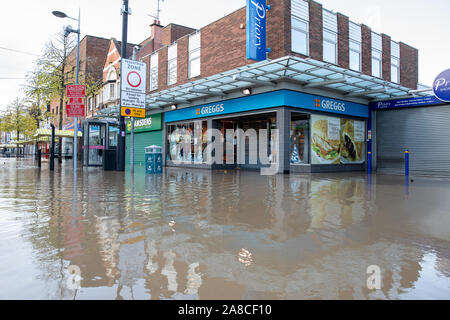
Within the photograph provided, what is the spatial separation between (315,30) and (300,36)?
1195 millimetres

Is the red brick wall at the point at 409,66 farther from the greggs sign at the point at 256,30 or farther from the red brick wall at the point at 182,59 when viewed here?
the red brick wall at the point at 182,59

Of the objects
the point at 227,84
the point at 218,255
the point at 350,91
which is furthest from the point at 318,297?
the point at 350,91

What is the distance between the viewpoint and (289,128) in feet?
51.6

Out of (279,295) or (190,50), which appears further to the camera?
(190,50)

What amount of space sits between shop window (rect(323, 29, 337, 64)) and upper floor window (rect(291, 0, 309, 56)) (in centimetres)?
153

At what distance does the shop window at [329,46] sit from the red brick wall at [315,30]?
41 cm

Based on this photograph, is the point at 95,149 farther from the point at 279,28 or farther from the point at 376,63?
the point at 376,63

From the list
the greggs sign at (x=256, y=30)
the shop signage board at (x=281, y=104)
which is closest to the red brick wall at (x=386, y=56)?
the shop signage board at (x=281, y=104)

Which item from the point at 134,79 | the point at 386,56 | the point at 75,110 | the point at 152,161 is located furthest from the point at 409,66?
the point at 75,110

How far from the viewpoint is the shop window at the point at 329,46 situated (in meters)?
17.1

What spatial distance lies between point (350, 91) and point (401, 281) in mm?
16388

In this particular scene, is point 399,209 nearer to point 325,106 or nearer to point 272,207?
point 272,207

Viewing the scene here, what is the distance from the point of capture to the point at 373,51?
20031 mm

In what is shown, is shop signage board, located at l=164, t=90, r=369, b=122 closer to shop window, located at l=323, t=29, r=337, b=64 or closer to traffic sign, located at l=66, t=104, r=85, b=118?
shop window, located at l=323, t=29, r=337, b=64
